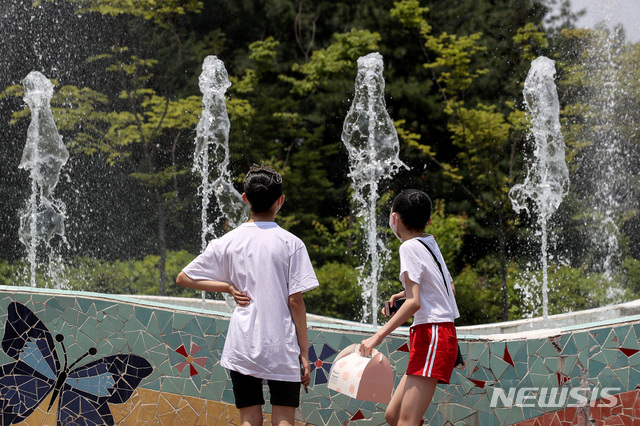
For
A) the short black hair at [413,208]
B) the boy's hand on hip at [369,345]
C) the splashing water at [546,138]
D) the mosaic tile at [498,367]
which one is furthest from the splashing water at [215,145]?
the boy's hand on hip at [369,345]

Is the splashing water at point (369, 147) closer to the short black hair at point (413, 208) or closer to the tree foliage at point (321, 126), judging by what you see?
the tree foliage at point (321, 126)

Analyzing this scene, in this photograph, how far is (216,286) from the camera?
2219mm

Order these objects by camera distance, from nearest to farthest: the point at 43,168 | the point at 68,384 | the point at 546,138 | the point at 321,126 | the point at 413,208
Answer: the point at 413,208 → the point at 68,384 → the point at 546,138 → the point at 43,168 → the point at 321,126

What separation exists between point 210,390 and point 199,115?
878 centimetres

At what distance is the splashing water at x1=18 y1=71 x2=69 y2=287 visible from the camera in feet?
33.6

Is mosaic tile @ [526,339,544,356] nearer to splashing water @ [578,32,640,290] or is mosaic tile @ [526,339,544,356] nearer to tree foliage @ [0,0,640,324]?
tree foliage @ [0,0,640,324]

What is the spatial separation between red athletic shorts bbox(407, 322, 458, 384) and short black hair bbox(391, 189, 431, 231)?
37 centimetres

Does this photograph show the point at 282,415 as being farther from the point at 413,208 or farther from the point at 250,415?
the point at 413,208

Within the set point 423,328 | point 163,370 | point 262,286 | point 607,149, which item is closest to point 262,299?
point 262,286

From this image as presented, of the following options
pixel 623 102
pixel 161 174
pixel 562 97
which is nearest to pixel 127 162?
pixel 161 174

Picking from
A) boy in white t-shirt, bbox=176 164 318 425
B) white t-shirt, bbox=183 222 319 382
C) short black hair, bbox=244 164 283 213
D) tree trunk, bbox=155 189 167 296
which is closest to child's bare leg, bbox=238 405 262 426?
boy in white t-shirt, bbox=176 164 318 425

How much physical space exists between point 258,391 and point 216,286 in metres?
0.36

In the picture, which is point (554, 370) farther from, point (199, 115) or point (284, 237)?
point (199, 115)

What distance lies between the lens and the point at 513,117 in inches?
419
